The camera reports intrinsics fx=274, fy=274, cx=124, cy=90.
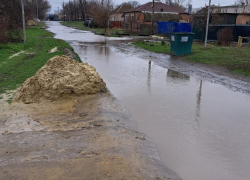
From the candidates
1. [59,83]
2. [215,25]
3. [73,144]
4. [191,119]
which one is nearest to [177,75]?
[191,119]

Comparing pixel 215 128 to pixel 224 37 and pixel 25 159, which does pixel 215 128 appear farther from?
pixel 224 37

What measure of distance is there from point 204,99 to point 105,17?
31.7 m

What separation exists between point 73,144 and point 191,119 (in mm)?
3032

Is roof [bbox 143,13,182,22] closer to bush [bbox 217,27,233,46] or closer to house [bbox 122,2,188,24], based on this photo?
house [bbox 122,2,188,24]

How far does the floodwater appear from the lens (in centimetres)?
469

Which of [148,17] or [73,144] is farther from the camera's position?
[148,17]

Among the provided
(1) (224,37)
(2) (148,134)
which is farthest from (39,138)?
(1) (224,37)

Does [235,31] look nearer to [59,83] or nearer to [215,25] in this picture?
[215,25]

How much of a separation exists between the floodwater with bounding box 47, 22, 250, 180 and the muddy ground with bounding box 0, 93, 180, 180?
0.42 metres

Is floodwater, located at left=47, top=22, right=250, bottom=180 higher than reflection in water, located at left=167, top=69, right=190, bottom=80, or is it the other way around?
reflection in water, located at left=167, top=69, right=190, bottom=80

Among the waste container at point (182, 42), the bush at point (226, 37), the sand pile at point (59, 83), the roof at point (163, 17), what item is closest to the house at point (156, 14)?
the roof at point (163, 17)

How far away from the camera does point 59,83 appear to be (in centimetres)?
757

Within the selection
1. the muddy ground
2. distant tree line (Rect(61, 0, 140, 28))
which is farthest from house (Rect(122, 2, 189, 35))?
the muddy ground

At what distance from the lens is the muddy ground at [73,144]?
398cm
